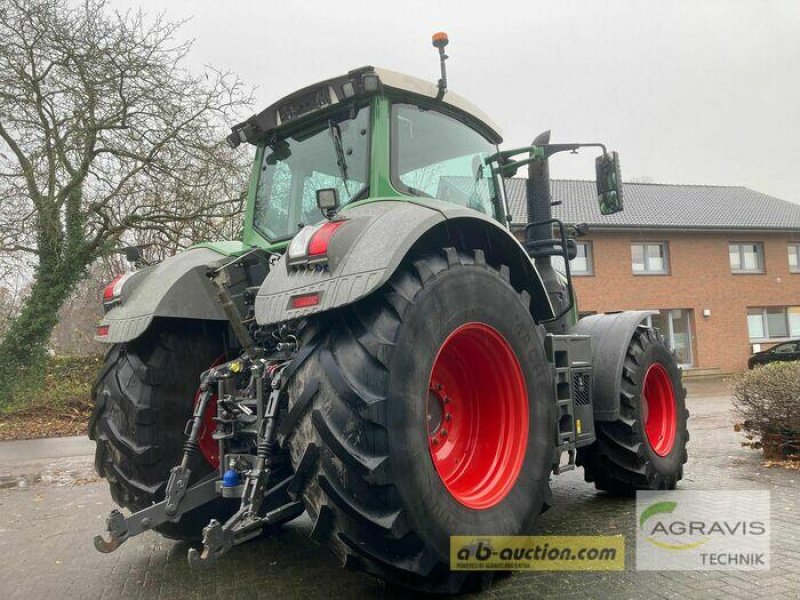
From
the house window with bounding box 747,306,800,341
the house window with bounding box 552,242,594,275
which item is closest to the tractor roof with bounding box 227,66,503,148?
the house window with bounding box 552,242,594,275

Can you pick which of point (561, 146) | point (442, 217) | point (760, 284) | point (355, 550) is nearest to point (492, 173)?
point (561, 146)

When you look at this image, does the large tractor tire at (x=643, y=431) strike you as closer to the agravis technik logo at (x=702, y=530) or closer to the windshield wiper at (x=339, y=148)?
the agravis technik logo at (x=702, y=530)

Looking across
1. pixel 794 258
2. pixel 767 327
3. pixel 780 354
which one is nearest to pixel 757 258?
pixel 794 258

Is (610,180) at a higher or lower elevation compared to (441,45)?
lower

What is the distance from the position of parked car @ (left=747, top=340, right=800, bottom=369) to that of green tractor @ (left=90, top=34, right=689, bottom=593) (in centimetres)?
2100

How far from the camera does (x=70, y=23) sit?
14117 millimetres

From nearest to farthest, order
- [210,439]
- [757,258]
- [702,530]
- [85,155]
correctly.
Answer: [210,439] < [702,530] < [85,155] < [757,258]

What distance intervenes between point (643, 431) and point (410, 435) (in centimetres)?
284

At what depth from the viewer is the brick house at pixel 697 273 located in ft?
81.8

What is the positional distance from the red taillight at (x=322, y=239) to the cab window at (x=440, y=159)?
2.75ft

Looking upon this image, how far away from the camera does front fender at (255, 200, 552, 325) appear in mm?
2574

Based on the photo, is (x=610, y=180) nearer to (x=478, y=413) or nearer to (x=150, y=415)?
(x=478, y=413)

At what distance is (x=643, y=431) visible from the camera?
480 centimetres

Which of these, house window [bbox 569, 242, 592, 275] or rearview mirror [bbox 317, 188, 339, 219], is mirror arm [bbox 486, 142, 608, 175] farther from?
house window [bbox 569, 242, 592, 275]
